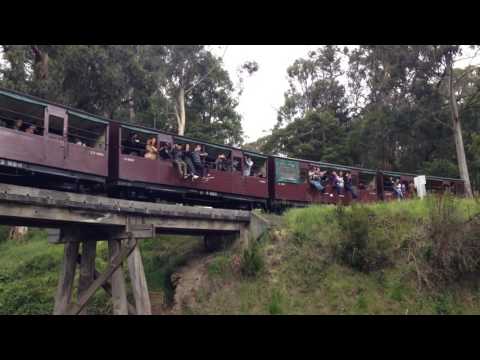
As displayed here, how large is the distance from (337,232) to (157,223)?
18.9 feet

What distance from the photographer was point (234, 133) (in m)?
41.6

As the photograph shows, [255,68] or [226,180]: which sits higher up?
[255,68]

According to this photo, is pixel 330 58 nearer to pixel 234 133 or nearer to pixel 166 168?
pixel 234 133

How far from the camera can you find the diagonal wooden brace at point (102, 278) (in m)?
12.8


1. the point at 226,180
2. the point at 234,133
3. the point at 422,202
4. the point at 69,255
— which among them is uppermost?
the point at 234,133

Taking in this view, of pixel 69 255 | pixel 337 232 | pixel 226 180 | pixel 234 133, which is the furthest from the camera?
pixel 234 133

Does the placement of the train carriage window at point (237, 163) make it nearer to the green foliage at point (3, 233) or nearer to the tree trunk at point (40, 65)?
the tree trunk at point (40, 65)

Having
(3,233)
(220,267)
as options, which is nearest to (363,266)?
(220,267)

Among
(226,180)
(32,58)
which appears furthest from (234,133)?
(226,180)

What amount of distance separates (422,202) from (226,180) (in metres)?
7.08

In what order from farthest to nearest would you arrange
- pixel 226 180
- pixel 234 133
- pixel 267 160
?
pixel 234 133, pixel 267 160, pixel 226 180

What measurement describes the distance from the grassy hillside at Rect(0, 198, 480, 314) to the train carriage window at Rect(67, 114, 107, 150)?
5.63 metres

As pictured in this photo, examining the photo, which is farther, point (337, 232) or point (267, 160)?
point (267, 160)

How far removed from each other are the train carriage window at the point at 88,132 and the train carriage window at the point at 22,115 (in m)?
1.06
